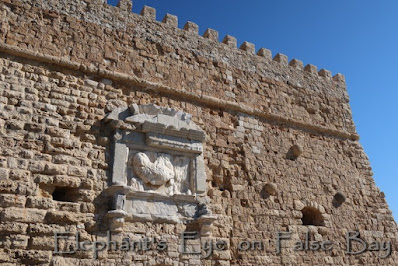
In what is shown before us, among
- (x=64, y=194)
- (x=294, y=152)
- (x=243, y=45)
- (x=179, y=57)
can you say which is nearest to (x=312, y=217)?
(x=294, y=152)

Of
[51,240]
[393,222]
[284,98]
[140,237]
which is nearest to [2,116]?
[51,240]

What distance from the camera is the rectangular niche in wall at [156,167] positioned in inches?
212

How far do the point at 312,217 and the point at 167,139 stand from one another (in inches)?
125

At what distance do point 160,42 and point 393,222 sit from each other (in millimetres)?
5729

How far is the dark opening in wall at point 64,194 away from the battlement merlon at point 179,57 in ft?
6.05

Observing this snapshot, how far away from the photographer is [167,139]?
19.5 feet

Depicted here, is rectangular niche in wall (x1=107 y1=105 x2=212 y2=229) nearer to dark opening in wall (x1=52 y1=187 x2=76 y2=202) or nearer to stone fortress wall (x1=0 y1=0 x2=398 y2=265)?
stone fortress wall (x1=0 y1=0 x2=398 y2=265)

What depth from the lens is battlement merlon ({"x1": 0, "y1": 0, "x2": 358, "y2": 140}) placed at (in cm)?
585

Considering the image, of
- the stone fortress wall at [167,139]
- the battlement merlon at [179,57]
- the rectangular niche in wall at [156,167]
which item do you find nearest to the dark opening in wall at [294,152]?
the stone fortress wall at [167,139]

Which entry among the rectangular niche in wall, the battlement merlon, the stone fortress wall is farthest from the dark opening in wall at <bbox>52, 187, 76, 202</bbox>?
the battlement merlon

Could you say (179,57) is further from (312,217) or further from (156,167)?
(312,217)

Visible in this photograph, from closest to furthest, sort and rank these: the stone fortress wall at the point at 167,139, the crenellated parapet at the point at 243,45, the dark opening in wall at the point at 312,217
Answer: the stone fortress wall at the point at 167,139 < the crenellated parapet at the point at 243,45 < the dark opening in wall at the point at 312,217

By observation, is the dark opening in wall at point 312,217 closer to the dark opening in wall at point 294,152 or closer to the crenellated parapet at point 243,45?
the dark opening in wall at point 294,152

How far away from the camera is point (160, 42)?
681 cm
